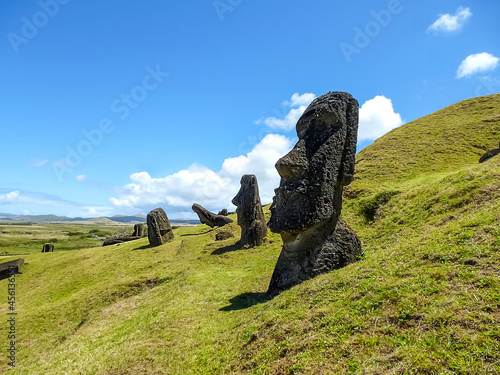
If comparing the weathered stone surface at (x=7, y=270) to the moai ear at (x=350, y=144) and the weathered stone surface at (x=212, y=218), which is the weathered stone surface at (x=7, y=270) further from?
the moai ear at (x=350, y=144)

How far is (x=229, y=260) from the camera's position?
1762 cm

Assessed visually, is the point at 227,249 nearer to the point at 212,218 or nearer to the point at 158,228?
the point at 158,228

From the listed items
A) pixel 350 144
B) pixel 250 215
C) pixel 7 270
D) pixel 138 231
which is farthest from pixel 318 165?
pixel 138 231

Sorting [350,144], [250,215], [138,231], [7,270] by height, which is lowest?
[7,270]

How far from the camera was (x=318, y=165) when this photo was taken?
9906 millimetres

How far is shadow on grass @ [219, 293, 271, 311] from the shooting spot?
9.67 metres

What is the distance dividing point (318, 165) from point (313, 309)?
526cm

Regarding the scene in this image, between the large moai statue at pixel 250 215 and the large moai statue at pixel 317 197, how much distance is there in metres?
9.93

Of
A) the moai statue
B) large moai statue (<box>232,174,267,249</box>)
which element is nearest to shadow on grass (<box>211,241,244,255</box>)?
large moai statue (<box>232,174,267,249</box>)

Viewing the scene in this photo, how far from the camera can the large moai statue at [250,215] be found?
20.2m

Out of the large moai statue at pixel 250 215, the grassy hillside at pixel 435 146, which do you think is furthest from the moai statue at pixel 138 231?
the grassy hillside at pixel 435 146

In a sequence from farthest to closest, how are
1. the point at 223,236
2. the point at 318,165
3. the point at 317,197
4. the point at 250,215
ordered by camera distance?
the point at 223,236 → the point at 250,215 → the point at 318,165 → the point at 317,197

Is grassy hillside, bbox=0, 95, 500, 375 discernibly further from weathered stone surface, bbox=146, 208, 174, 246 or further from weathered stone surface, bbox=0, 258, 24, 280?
weathered stone surface, bbox=146, 208, 174, 246

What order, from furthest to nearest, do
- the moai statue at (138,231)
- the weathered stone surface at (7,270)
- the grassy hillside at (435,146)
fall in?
the moai statue at (138,231) → the grassy hillside at (435,146) → the weathered stone surface at (7,270)
